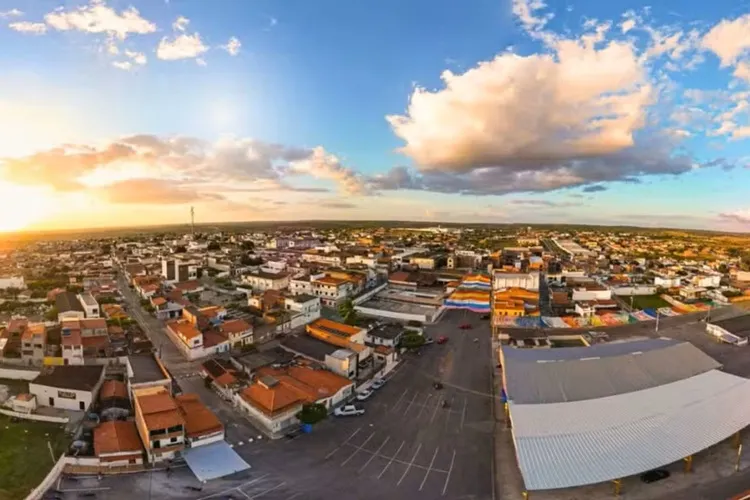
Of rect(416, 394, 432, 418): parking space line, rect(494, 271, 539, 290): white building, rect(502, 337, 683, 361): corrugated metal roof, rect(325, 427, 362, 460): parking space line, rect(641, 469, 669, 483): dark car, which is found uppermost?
rect(494, 271, 539, 290): white building

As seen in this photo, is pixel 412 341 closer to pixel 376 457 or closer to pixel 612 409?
pixel 376 457

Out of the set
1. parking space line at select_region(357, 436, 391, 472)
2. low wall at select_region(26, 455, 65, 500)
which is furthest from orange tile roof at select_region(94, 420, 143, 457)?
parking space line at select_region(357, 436, 391, 472)

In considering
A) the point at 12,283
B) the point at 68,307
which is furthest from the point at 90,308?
the point at 12,283

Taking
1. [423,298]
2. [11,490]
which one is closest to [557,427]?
[11,490]

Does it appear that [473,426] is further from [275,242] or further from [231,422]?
[275,242]

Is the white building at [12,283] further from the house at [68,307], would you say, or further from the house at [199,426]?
the house at [199,426]

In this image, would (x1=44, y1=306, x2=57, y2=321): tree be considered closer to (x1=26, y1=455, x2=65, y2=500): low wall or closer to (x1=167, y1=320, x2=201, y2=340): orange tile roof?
(x1=167, y1=320, x2=201, y2=340): orange tile roof
